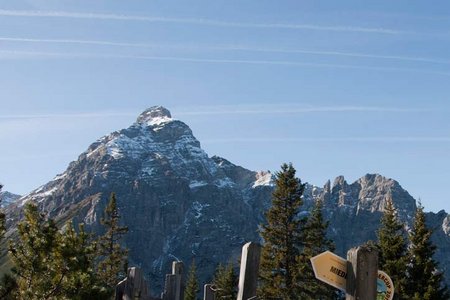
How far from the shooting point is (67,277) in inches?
582

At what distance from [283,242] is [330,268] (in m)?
26.9

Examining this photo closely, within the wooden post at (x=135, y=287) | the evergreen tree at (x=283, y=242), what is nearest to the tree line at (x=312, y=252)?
the evergreen tree at (x=283, y=242)

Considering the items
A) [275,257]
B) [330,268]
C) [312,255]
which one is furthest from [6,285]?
[312,255]

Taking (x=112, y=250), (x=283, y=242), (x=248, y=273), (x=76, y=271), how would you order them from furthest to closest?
(x=112, y=250) < (x=283, y=242) < (x=76, y=271) < (x=248, y=273)

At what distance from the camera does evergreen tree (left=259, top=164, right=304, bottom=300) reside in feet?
100

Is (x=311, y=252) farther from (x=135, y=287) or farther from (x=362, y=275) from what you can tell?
(x=362, y=275)

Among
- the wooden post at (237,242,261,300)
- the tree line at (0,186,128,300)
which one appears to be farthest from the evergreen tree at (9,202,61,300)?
the wooden post at (237,242,261,300)

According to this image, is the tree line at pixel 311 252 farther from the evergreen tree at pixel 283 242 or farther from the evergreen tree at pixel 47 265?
the evergreen tree at pixel 47 265

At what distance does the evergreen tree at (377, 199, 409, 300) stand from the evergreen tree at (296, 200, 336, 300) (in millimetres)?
3881

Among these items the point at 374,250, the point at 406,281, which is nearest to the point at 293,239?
the point at 406,281

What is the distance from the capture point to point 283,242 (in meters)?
31.9

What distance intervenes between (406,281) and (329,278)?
75.0ft

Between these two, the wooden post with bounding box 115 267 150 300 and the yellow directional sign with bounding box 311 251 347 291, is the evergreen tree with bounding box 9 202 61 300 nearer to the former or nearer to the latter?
the wooden post with bounding box 115 267 150 300

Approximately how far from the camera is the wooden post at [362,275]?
540 cm
